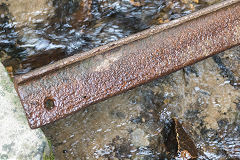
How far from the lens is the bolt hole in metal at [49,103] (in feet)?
6.23

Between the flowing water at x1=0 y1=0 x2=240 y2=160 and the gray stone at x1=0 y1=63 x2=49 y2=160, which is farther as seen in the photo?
the flowing water at x1=0 y1=0 x2=240 y2=160

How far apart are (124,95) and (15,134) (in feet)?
4.13

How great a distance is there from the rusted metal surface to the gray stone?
22 centimetres

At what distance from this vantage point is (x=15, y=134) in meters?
1.99

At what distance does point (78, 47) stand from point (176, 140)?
4.90ft

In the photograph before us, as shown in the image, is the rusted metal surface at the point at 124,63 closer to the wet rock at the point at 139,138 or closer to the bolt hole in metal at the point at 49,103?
the bolt hole in metal at the point at 49,103

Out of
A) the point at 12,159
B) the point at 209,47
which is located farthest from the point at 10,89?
the point at 209,47

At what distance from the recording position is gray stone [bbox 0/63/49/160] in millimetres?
1945

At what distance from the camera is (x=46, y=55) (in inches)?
111

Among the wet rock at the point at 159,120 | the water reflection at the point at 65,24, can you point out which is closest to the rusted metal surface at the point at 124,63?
the wet rock at the point at 159,120

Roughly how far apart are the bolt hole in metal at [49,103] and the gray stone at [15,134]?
296 millimetres

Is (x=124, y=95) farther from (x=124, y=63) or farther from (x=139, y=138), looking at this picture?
(x=124, y=63)

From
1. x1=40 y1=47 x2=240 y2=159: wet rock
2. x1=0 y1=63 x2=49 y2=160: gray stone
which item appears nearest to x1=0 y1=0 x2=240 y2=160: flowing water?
x1=40 y1=47 x2=240 y2=159: wet rock

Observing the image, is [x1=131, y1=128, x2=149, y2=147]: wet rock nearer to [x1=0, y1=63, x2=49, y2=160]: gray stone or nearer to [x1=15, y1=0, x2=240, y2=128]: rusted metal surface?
[x1=15, y1=0, x2=240, y2=128]: rusted metal surface
